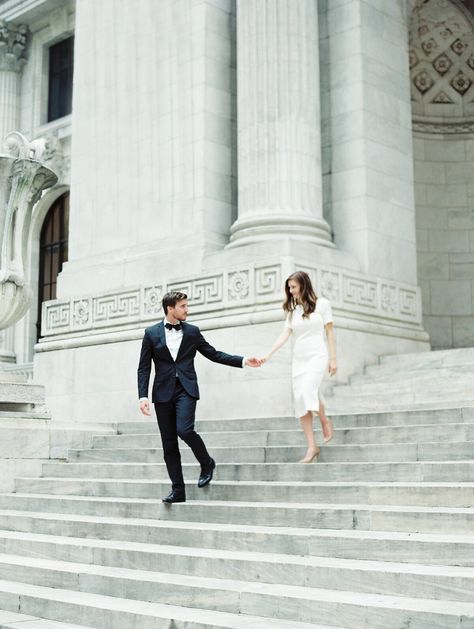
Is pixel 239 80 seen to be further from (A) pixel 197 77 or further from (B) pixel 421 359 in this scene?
(B) pixel 421 359

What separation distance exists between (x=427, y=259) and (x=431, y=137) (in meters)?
2.53

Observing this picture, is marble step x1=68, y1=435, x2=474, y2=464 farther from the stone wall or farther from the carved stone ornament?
the stone wall

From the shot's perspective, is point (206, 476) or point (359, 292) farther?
point (359, 292)

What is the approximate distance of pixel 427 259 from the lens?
61.5ft

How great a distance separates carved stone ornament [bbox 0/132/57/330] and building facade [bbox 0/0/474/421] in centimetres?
48

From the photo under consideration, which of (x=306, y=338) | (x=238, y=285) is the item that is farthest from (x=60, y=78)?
(x=306, y=338)

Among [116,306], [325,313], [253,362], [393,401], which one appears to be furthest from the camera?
[116,306]

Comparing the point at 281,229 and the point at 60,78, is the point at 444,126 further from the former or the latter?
the point at 60,78

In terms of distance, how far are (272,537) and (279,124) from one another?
8.98m

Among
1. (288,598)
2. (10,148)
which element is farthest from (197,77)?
(288,598)

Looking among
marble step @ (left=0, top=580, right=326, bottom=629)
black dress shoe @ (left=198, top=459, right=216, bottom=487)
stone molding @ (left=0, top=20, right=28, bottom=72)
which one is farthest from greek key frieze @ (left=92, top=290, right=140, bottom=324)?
stone molding @ (left=0, top=20, right=28, bottom=72)

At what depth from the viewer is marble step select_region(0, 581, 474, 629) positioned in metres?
5.36

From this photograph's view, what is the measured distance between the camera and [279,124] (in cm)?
1481

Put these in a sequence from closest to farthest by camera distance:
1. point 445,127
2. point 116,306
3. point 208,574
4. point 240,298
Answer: point 208,574 < point 240,298 < point 116,306 < point 445,127
